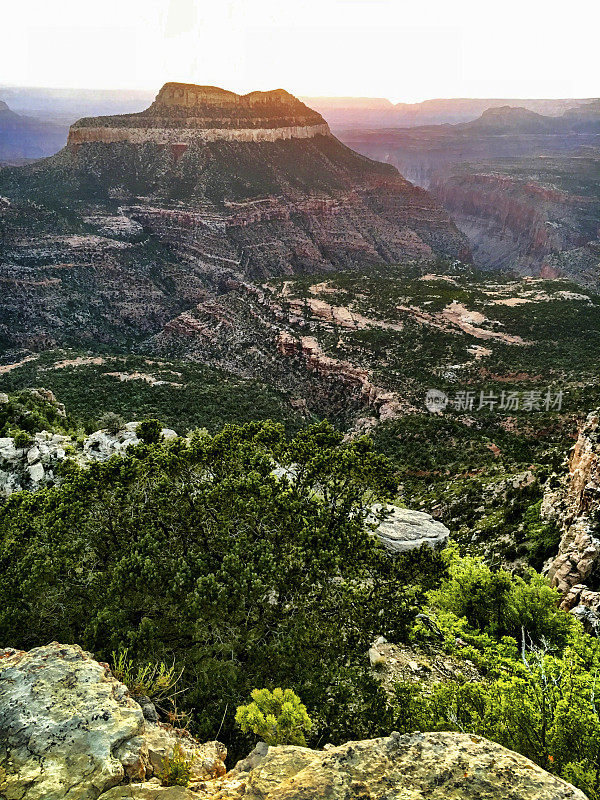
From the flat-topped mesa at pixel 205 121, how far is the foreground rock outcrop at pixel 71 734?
127703 millimetres

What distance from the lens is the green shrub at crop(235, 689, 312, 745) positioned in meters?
8.82

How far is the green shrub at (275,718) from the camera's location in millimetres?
8824

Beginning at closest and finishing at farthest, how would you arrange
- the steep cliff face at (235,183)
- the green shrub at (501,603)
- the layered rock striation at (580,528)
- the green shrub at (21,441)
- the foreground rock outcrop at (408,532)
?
the green shrub at (501,603) → the layered rock striation at (580,528) → the foreground rock outcrop at (408,532) → the green shrub at (21,441) → the steep cliff face at (235,183)

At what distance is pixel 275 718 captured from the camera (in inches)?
358

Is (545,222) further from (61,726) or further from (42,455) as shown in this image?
(61,726)

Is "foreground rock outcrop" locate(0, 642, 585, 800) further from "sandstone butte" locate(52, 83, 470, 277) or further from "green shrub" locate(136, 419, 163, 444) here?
"sandstone butte" locate(52, 83, 470, 277)

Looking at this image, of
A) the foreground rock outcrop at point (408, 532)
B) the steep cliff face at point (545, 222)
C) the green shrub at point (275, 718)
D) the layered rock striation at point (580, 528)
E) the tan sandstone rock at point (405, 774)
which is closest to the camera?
the tan sandstone rock at point (405, 774)

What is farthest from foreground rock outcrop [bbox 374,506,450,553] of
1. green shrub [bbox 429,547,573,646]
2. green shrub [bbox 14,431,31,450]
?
green shrub [bbox 14,431,31,450]

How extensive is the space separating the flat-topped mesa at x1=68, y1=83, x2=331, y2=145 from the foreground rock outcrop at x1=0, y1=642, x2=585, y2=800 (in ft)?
421

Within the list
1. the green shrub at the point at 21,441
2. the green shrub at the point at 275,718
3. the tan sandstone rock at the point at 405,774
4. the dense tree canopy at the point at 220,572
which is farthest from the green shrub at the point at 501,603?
the green shrub at the point at 21,441

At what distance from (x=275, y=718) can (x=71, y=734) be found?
383 cm

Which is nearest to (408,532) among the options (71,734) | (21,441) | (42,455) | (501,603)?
(501,603)

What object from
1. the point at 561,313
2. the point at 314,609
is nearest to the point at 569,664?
the point at 314,609

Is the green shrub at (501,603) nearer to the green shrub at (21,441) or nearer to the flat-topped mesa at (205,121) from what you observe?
the green shrub at (21,441)
